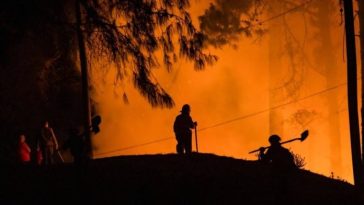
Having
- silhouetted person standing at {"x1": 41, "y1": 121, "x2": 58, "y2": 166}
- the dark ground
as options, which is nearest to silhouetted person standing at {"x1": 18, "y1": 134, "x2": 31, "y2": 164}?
silhouetted person standing at {"x1": 41, "y1": 121, "x2": 58, "y2": 166}

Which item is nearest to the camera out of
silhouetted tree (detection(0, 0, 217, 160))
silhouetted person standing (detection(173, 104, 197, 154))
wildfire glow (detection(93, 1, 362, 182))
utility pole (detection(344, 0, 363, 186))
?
silhouetted tree (detection(0, 0, 217, 160))

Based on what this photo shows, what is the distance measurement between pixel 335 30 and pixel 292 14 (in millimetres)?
2011

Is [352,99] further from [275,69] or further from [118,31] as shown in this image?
[275,69]

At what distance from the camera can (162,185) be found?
9898mm

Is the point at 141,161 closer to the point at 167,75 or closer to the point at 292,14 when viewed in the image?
the point at 167,75

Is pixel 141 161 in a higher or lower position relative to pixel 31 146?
lower

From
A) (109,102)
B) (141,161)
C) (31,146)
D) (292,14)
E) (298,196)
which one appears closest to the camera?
(298,196)

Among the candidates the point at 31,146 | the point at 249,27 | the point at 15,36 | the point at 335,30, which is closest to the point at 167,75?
the point at 249,27

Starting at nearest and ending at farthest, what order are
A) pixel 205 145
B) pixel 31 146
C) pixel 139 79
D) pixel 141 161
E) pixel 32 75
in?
1. pixel 139 79
2. pixel 141 161
3. pixel 32 75
4. pixel 31 146
5. pixel 205 145

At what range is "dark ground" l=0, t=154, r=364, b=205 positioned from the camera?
9.23 metres

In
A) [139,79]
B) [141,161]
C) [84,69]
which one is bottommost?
[141,161]

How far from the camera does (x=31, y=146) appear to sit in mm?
18656

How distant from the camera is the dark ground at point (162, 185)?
9.23 metres

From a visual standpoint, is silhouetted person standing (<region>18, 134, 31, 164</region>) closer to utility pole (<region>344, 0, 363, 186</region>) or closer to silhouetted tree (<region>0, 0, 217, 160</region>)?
silhouetted tree (<region>0, 0, 217, 160</region>)
